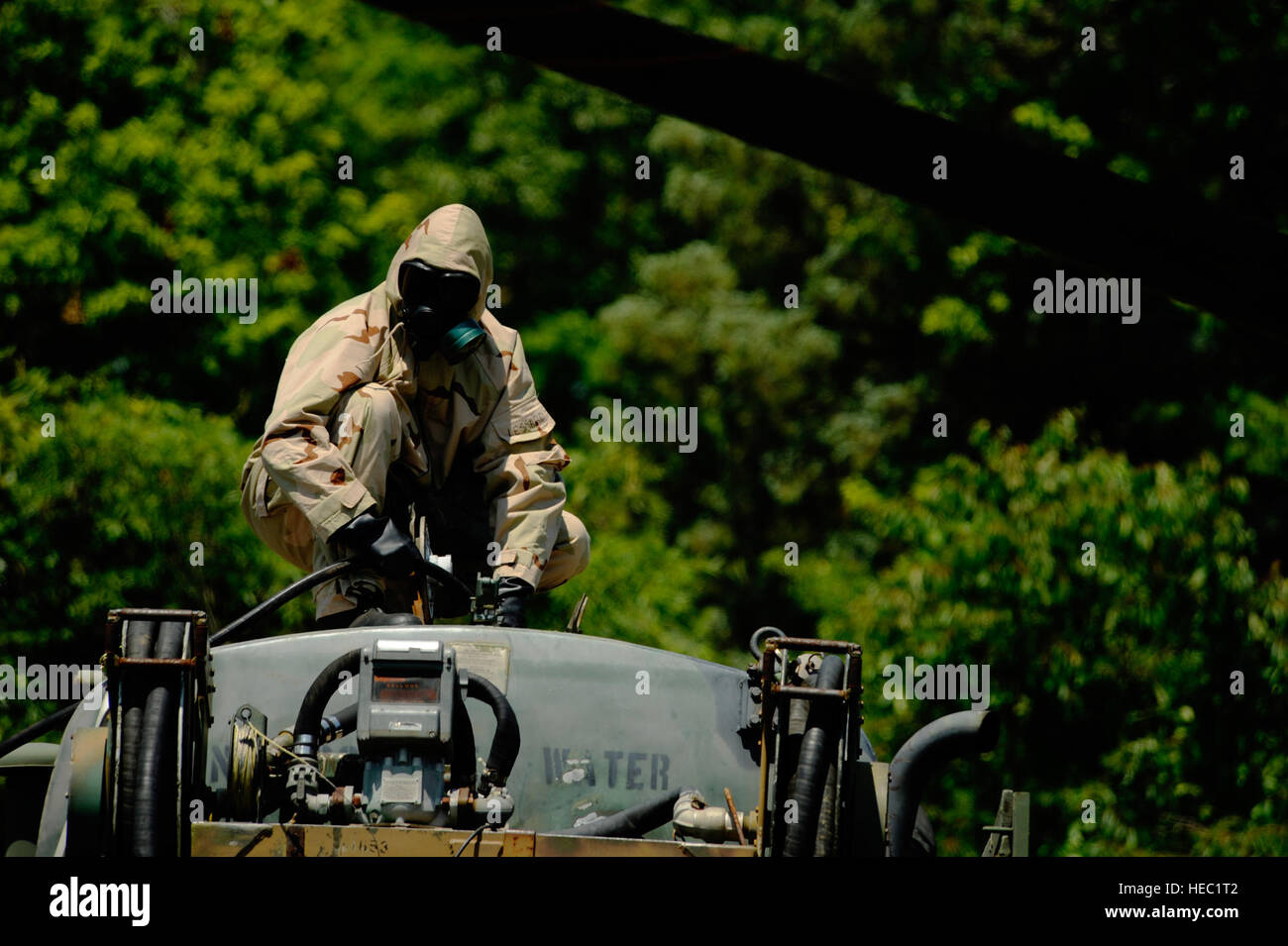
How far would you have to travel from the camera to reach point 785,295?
2775cm

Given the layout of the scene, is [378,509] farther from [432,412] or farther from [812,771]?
[812,771]

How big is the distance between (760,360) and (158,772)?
23126 mm

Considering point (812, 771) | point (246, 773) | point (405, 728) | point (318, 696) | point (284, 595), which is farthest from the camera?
point (284, 595)

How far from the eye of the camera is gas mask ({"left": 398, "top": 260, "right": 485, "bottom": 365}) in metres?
7.25

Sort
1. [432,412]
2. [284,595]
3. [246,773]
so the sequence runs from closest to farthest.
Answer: [246,773], [284,595], [432,412]

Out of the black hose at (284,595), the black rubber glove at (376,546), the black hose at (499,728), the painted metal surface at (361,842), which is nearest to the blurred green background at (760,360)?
the black rubber glove at (376,546)

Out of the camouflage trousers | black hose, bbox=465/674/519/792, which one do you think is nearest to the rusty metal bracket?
black hose, bbox=465/674/519/792

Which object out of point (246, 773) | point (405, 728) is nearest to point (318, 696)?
point (246, 773)

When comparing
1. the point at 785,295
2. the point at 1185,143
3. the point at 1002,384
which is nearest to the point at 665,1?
the point at 785,295

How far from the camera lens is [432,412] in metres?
7.55

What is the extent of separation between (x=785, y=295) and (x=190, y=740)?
2340cm

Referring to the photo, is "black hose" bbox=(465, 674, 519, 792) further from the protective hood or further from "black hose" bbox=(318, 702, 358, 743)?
the protective hood

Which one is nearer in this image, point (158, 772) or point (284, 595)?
point (158, 772)

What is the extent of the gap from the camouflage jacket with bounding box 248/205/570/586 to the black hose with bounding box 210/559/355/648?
124 millimetres
